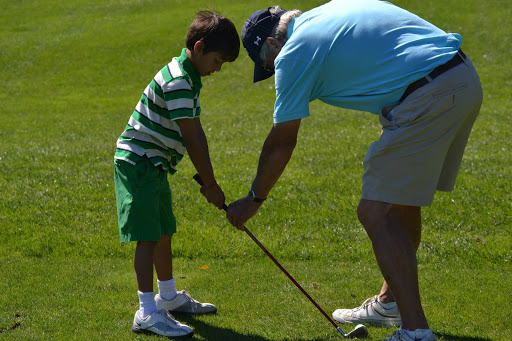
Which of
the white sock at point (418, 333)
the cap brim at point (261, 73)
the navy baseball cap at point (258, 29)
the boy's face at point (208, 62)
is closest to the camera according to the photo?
the white sock at point (418, 333)

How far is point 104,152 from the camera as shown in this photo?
394 inches

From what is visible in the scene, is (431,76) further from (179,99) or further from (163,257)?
(163,257)

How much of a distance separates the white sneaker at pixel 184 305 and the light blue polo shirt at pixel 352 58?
5.25 ft

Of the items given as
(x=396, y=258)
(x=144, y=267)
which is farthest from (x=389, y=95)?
(x=144, y=267)

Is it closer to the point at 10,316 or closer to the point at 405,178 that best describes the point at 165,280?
the point at 10,316

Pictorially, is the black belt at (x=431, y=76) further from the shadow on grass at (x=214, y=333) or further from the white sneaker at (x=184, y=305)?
the white sneaker at (x=184, y=305)

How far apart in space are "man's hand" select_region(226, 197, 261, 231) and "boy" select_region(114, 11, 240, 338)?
18 cm

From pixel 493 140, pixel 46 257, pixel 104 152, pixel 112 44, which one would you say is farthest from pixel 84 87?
pixel 46 257

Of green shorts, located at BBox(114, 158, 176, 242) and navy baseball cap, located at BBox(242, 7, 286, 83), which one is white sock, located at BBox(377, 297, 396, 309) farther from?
navy baseball cap, located at BBox(242, 7, 286, 83)

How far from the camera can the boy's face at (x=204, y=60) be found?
167 inches

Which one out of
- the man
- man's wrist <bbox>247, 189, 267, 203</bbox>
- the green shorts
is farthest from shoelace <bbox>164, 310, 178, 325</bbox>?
the man

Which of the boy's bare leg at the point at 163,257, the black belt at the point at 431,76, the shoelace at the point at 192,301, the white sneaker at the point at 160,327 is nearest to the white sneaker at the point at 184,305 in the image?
the shoelace at the point at 192,301

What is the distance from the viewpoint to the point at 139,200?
4289 mm

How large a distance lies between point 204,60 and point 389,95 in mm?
1211
